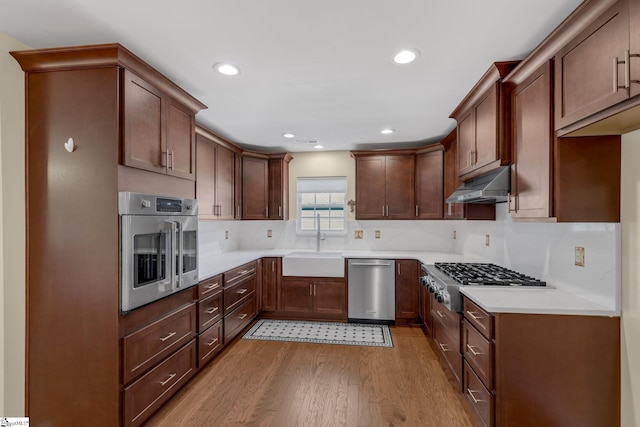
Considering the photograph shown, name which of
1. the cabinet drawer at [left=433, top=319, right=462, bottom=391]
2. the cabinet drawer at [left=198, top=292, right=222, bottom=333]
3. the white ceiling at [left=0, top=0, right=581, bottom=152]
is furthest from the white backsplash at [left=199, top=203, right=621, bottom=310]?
the white ceiling at [left=0, top=0, right=581, bottom=152]

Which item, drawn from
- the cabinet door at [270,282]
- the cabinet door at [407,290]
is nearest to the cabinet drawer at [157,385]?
the cabinet door at [270,282]

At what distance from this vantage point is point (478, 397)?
200 centimetres

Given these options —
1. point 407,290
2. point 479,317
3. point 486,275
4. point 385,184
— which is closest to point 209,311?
point 479,317

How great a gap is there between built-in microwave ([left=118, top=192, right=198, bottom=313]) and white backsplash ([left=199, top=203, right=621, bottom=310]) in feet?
4.66

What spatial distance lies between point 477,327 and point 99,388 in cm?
245

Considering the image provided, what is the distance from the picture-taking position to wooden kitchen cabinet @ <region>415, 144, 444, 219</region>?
4.05 meters

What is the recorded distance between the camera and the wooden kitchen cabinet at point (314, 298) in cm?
404

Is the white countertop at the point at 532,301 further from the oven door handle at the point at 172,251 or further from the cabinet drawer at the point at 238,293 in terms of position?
the cabinet drawer at the point at 238,293

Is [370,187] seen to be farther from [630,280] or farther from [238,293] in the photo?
[630,280]

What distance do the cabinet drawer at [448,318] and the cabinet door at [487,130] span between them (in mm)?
1278

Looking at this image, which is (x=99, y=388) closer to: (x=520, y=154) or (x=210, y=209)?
(x=210, y=209)

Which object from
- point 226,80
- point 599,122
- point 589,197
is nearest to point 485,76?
point 599,122

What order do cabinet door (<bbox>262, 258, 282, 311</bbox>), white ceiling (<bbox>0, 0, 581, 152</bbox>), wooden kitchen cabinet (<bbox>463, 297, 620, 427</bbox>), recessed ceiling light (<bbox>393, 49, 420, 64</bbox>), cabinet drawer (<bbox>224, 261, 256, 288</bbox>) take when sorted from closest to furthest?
white ceiling (<bbox>0, 0, 581, 152</bbox>)
wooden kitchen cabinet (<bbox>463, 297, 620, 427</bbox>)
recessed ceiling light (<bbox>393, 49, 420, 64</bbox>)
cabinet drawer (<bbox>224, 261, 256, 288</bbox>)
cabinet door (<bbox>262, 258, 282, 311</bbox>)

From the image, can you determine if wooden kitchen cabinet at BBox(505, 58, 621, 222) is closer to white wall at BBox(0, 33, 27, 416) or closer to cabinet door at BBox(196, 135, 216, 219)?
cabinet door at BBox(196, 135, 216, 219)
